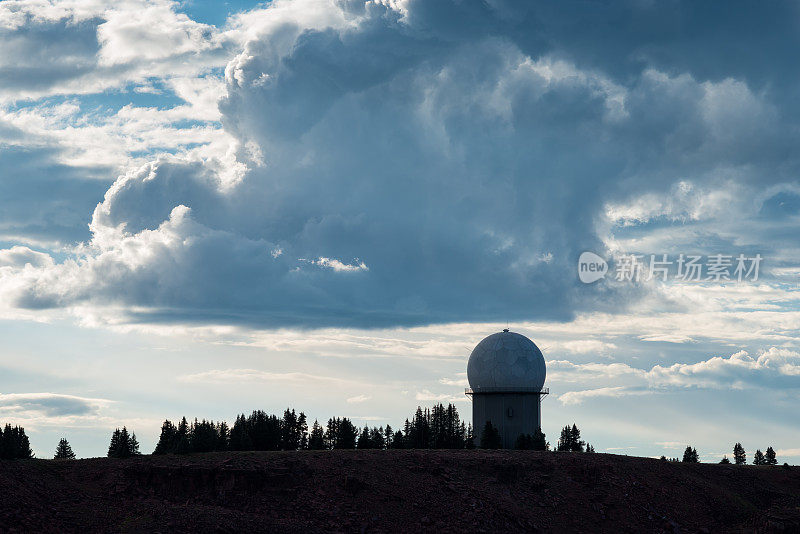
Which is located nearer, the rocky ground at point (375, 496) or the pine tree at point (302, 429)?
the rocky ground at point (375, 496)

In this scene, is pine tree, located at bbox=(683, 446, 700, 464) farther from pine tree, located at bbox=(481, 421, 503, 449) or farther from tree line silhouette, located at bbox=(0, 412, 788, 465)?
pine tree, located at bbox=(481, 421, 503, 449)

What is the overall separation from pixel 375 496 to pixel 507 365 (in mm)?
38361

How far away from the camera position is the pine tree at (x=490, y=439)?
85.3 meters

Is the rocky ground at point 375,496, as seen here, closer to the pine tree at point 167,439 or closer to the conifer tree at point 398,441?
the pine tree at point 167,439

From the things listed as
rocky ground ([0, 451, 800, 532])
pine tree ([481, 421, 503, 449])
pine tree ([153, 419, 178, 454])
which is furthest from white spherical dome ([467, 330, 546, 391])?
pine tree ([153, 419, 178, 454])

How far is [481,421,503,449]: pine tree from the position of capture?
85.3 meters

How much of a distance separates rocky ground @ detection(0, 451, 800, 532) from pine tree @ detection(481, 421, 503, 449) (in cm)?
1400

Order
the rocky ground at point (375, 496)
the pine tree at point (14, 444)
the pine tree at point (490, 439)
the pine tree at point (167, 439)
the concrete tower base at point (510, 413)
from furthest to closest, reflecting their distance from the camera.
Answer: the concrete tower base at point (510, 413), the pine tree at point (490, 439), the pine tree at point (167, 439), the pine tree at point (14, 444), the rocky ground at point (375, 496)

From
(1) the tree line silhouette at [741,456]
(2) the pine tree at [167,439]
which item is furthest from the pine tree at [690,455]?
(2) the pine tree at [167,439]

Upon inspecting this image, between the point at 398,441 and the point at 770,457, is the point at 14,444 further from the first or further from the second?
the point at 770,457

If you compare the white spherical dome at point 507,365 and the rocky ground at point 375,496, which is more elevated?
the white spherical dome at point 507,365

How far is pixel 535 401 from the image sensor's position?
92500 millimetres

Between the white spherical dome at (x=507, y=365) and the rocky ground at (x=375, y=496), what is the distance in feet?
68.3

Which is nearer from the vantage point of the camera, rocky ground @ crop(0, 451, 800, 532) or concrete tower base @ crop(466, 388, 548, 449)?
rocky ground @ crop(0, 451, 800, 532)
